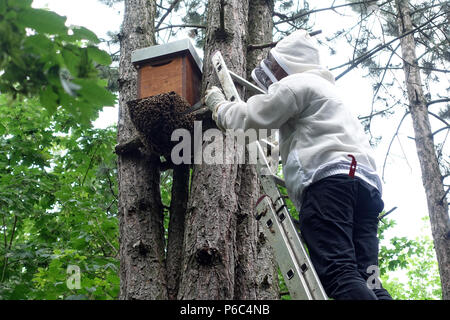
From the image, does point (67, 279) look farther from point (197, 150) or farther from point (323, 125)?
point (323, 125)

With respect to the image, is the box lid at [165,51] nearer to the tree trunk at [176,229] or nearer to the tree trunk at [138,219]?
the tree trunk at [138,219]

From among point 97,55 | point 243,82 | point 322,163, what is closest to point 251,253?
point 322,163

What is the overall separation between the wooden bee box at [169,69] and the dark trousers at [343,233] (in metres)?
1.32

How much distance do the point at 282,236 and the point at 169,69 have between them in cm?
158

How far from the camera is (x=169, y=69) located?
337cm

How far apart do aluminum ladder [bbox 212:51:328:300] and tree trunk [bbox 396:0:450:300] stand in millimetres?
5484

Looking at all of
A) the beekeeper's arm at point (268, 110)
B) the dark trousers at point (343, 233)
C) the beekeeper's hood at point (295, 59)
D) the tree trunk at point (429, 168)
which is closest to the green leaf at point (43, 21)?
the beekeeper's arm at point (268, 110)

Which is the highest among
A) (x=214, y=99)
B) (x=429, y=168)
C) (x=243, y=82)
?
(x=429, y=168)

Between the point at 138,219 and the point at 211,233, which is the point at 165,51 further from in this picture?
the point at 211,233

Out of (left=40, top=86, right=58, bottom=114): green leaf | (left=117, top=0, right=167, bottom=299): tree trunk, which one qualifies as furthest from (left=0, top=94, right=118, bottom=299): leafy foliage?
(left=40, top=86, right=58, bottom=114): green leaf

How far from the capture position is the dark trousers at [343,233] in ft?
7.11

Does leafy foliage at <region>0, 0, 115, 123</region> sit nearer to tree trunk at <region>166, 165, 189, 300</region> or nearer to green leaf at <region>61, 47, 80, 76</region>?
green leaf at <region>61, 47, 80, 76</region>
